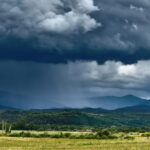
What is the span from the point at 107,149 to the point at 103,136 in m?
51.7

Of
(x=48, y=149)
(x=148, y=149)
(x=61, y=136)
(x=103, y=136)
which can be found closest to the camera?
(x=148, y=149)

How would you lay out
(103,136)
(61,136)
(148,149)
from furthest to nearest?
1. (61,136)
2. (103,136)
3. (148,149)

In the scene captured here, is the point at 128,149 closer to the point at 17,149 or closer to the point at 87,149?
the point at 87,149

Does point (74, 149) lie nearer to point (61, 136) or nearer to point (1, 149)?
point (1, 149)

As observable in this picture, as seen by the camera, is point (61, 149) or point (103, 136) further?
point (103, 136)

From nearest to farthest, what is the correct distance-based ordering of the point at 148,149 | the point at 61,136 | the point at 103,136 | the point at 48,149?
the point at 148,149
the point at 48,149
the point at 103,136
the point at 61,136

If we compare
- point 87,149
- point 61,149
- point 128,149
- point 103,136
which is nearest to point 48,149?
point 61,149

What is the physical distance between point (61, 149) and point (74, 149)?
9.74ft

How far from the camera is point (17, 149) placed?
6631 centimetres

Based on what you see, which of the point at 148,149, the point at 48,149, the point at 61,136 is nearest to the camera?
the point at 148,149

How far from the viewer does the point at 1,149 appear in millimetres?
64500

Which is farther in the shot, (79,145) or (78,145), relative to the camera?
(79,145)

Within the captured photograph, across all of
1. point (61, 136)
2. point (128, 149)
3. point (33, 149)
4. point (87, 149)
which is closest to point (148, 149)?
point (128, 149)

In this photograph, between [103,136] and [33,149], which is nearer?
[33,149]
